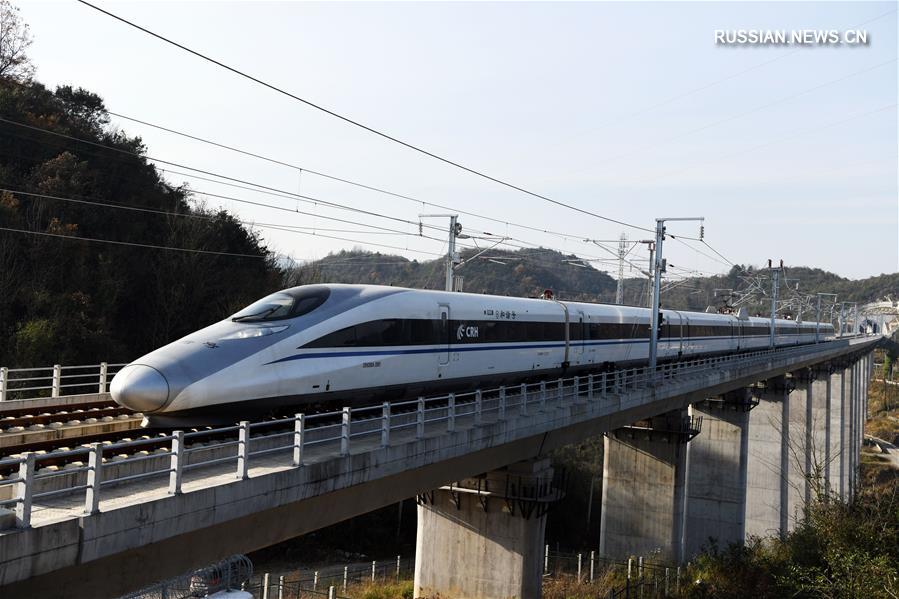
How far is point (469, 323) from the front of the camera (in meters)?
20.6

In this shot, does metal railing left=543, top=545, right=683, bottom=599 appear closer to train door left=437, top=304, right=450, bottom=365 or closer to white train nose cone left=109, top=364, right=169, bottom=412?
train door left=437, top=304, right=450, bottom=365

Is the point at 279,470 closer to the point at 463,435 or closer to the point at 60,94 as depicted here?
the point at 463,435

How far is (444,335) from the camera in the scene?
1942 cm

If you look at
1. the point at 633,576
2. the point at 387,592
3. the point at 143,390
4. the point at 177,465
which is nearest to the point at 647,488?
the point at 633,576

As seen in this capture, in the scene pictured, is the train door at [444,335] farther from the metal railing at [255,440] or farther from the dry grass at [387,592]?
the dry grass at [387,592]

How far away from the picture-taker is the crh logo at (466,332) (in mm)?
20097

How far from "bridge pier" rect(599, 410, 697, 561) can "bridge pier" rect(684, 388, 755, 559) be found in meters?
7.67

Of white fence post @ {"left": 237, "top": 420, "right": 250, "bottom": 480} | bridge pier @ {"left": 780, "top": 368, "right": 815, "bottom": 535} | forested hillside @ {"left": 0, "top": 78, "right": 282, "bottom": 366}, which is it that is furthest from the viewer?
bridge pier @ {"left": 780, "top": 368, "right": 815, "bottom": 535}

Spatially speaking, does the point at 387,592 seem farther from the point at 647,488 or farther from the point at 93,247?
the point at 93,247

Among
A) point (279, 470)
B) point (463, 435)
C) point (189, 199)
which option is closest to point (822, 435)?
point (189, 199)

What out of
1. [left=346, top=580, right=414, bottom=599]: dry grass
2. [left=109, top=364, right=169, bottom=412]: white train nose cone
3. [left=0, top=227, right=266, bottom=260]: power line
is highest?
[left=0, top=227, right=266, bottom=260]: power line

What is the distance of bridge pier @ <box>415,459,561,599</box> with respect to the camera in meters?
21.9

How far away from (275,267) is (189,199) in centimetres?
725

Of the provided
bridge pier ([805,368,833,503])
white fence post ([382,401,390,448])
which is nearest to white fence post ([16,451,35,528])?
white fence post ([382,401,390,448])
